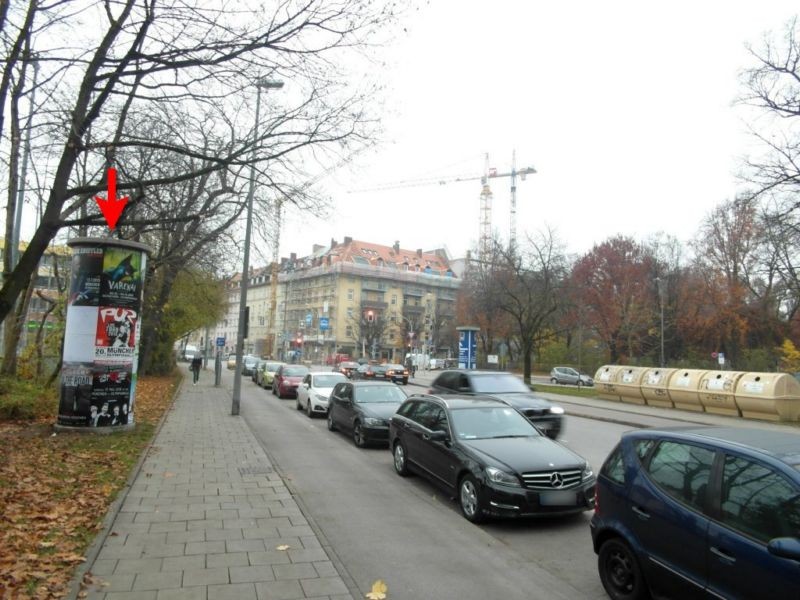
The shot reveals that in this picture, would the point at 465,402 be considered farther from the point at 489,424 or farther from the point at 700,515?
the point at 700,515

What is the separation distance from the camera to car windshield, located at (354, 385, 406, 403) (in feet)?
44.4

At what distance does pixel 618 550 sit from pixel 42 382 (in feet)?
49.5

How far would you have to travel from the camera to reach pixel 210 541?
549 cm

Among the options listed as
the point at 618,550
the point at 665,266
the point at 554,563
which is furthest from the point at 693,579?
the point at 665,266

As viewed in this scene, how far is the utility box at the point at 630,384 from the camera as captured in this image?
25.4 meters

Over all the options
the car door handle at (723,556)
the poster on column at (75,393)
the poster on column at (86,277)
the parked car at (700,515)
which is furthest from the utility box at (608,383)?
the car door handle at (723,556)

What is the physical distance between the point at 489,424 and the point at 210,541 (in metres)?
3.88

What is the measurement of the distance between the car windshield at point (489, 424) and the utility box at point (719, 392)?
1624 cm

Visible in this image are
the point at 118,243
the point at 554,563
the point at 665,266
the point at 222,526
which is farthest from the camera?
the point at 665,266

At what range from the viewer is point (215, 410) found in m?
18.2

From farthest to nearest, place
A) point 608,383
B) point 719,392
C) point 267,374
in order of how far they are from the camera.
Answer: point 267,374 → point 608,383 → point 719,392

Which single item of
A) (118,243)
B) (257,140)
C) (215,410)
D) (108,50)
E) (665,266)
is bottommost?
(215,410)

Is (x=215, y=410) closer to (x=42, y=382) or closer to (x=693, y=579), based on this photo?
(x=42, y=382)

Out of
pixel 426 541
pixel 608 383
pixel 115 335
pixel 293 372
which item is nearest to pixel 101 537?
pixel 426 541
